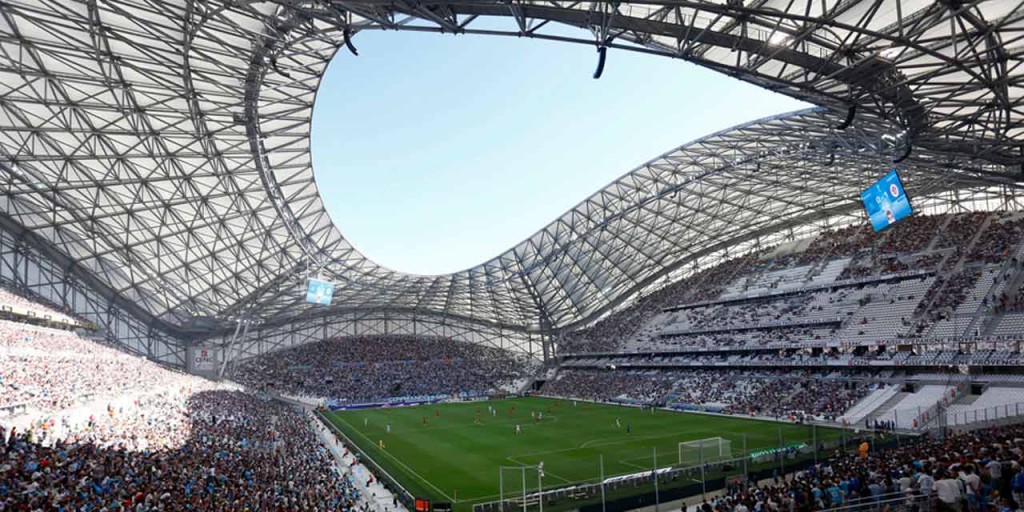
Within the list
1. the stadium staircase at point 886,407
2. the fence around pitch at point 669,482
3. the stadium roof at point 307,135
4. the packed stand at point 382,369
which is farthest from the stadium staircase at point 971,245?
the packed stand at point 382,369

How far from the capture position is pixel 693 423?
43.7 m

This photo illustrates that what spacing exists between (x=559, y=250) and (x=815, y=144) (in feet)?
89.0

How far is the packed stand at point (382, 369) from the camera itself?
73.0m

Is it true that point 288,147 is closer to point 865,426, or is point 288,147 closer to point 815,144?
point 815,144

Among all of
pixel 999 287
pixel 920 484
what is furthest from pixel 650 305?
pixel 920 484

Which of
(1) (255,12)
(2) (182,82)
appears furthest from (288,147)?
(1) (255,12)

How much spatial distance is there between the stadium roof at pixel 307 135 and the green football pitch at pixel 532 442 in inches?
557

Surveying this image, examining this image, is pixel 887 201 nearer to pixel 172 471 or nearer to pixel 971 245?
pixel 971 245

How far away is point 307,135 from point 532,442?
75.0ft

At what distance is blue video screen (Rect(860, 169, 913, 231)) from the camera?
2784cm

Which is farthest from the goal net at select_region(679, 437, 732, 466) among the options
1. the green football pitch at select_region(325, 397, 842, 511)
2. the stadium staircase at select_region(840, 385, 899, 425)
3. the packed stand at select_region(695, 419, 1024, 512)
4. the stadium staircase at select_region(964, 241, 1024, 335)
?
the stadium staircase at select_region(964, 241, 1024, 335)

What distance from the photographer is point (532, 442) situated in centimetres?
3991

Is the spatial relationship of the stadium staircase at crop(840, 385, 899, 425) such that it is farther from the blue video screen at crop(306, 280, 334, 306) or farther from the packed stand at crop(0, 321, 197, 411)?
the packed stand at crop(0, 321, 197, 411)

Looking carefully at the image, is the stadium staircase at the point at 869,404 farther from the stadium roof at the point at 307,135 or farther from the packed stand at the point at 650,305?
the packed stand at the point at 650,305
